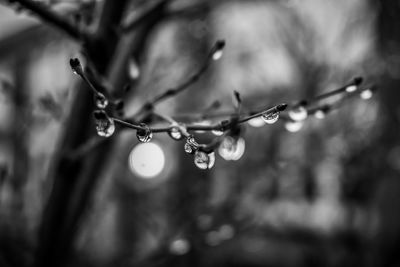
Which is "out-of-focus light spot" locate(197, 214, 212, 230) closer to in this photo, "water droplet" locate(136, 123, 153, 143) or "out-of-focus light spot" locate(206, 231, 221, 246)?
"out-of-focus light spot" locate(206, 231, 221, 246)

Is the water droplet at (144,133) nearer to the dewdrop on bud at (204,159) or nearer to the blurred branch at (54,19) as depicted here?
the dewdrop on bud at (204,159)

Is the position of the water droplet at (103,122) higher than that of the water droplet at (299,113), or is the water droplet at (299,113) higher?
the water droplet at (299,113)

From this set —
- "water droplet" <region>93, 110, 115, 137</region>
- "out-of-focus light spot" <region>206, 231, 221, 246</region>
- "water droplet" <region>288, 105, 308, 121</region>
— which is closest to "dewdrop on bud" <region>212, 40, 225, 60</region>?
"water droplet" <region>288, 105, 308, 121</region>

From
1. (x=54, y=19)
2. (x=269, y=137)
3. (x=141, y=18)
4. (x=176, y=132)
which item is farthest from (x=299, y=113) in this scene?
(x=269, y=137)

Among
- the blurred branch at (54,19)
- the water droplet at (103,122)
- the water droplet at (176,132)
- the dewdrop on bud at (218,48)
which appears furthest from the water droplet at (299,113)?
the blurred branch at (54,19)

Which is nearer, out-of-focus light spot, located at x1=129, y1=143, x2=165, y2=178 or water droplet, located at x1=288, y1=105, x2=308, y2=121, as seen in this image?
water droplet, located at x1=288, y1=105, x2=308, y2=121

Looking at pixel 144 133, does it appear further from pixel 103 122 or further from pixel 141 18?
pixel 141 18

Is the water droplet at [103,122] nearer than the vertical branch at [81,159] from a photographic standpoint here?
Yes
